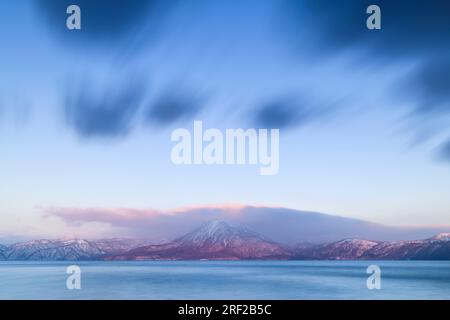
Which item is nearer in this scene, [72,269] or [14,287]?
[72,269]

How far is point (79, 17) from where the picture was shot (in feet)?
41.5
